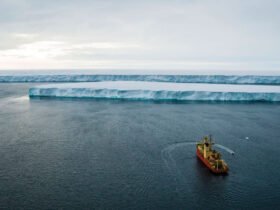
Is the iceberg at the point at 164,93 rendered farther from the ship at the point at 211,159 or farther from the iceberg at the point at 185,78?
the ship at the point at 211,159

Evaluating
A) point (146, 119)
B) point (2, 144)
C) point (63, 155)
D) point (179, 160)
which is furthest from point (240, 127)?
point (2, 144)

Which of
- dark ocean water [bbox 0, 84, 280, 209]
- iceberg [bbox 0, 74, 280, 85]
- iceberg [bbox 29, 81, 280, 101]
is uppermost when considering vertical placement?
iceberg [bbox 0, 74, 280, 85]

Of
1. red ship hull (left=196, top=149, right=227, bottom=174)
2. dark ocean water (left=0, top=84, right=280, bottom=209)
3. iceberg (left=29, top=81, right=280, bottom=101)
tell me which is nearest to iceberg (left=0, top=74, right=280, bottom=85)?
iceberg (left=29, top=81, right=280, bottom=101)

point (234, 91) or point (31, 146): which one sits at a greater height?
point (234, 91)

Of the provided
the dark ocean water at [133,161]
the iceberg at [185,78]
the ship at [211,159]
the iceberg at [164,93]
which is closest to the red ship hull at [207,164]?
the ship at [211,159]

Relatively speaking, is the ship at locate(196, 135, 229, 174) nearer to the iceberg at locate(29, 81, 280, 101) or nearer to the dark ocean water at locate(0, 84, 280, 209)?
the dark ocean water at locate(0, 84, 280, 209)

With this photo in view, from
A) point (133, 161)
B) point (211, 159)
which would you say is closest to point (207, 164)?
point (211, 159)

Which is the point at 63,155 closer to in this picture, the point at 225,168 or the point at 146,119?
the point at 225,168

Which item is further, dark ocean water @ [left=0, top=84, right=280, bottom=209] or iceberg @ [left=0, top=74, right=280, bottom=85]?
iceberg @ [left=0, top=74, right=280, bottom=85]
